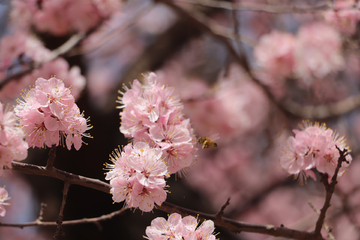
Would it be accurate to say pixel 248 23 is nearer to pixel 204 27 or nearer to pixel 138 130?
pixel 204 27

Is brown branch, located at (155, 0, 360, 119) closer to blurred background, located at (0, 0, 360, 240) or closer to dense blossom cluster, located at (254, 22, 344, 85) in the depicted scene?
blurred background, located at (0, 0, 360, 240)

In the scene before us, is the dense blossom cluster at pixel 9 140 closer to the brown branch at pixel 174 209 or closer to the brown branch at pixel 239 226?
the brown branch at pixel 174 209

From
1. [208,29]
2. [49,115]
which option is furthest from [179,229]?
[208,29]

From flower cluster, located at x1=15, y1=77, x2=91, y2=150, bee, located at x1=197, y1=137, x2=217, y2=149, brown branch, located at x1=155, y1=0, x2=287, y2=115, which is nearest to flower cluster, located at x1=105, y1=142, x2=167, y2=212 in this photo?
flower cluster, located at x1=15, y1=77, x2=91, y2=150

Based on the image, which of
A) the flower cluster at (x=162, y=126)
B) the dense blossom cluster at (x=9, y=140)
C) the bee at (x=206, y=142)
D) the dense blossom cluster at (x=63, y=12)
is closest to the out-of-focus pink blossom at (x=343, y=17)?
the bee at (x=206, y=142)

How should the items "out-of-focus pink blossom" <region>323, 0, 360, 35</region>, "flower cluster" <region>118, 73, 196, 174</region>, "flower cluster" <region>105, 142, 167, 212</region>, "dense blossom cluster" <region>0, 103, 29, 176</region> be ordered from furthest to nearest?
"out-of-focus pink blossom" <region>323, 0, 360, 35</region> → "flower cluster" <region>118, 73, 196, 174</region> → "flower cluster" <region>105, 142, 167, 212</region> → "dense blossom cluster" <region>0, 103, 29, 176</region>

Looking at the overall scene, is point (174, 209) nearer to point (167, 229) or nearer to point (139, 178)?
point (167, 229)
